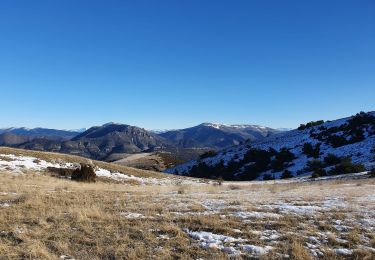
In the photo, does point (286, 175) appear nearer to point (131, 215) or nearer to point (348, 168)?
point (348, 168)

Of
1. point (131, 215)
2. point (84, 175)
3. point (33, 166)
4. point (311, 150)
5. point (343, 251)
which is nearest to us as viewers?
point (343, 251)

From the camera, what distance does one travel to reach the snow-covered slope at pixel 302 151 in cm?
6219

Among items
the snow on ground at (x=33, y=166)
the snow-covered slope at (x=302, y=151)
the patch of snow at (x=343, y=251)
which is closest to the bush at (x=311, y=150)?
the snow-covered slope at (x=302, y=151)

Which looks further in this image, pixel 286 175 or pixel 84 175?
pixel 286 175

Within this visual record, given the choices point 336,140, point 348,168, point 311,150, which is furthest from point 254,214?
point 336,140

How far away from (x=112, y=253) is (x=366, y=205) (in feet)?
38.5

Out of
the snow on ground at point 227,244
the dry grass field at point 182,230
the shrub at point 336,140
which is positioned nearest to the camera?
the dry grass field at point 182,230

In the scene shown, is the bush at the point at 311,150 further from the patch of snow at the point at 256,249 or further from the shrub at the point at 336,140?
the patch of snow at the point at 256,249

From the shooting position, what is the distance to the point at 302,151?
238ft

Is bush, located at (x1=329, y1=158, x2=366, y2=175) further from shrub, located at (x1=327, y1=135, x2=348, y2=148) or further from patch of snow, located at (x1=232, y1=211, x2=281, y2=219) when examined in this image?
patch of snow, located at (x1=232, y1=211, x2=281, y2=219)

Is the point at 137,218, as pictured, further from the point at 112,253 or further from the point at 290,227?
the point at 290,227

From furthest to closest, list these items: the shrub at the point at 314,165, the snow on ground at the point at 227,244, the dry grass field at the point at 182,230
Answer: the shrub at the point at 314,165, the snow on ground at the point at 227,244, the dry grass field at the point at 182,230

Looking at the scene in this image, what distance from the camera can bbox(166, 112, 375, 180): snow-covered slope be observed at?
6219 centimetres

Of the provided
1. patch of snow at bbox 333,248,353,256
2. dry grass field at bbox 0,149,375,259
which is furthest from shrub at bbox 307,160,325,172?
patch of snow at bbox 333,248,353,256
